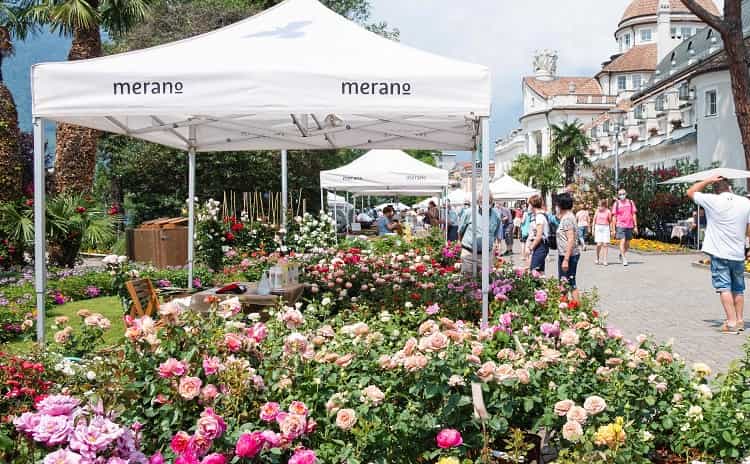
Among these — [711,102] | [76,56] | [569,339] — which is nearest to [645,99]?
[711,102]

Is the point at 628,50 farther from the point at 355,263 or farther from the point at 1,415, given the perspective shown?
the point at 1,415

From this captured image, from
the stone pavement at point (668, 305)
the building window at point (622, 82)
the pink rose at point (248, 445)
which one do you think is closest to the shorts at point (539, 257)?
the stone pavement at point (668, 305)

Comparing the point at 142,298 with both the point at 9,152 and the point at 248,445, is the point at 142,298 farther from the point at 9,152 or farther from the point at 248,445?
the point at 9,152

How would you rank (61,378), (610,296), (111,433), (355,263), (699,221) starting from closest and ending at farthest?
(111,433)
(61,378)
(355,263)
(610,296)
(699,221)

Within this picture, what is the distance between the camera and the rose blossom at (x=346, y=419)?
287cm

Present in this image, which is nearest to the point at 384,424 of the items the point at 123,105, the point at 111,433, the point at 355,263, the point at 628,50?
the point at 111,433

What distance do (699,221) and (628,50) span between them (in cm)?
7490

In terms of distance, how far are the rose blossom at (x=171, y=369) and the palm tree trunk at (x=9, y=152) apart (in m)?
12.8

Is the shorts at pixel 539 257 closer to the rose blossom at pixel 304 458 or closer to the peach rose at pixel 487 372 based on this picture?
the peach rose at pixel 487 372

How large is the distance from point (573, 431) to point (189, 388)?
1.56 meters

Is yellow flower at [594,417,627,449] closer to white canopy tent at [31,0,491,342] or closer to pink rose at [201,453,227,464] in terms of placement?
pink rose at [201,453,227,464]

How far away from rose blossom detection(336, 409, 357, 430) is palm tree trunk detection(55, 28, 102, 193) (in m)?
17.0

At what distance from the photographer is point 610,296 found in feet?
42.5

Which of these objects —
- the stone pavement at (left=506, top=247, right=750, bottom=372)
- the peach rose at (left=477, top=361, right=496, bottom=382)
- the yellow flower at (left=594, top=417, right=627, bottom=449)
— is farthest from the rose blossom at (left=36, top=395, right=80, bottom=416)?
the stone pavement at (left=506, top=247, right=750, bottom=372)
